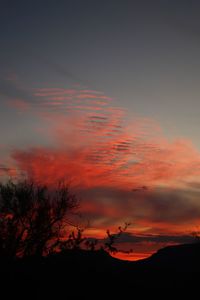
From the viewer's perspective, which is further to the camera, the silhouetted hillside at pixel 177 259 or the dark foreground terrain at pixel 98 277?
the silhouetted hillside at pixel 177 259

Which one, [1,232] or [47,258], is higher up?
[1,232]

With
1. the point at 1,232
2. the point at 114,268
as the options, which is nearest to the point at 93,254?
the point at 114,268

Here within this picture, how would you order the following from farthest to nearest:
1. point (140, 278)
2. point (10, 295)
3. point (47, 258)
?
point (47, 258), point (140, 278), point (10, 295)

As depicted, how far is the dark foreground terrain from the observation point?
28458 mm

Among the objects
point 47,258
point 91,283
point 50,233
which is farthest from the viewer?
point 50,233

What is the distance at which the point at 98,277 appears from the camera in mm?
31109

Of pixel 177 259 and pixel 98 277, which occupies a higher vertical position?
pixel 177 259

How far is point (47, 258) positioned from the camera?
113ft

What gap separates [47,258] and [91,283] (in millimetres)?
5913

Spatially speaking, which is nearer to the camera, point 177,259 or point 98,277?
point 98,277

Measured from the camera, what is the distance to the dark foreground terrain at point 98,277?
28.5 metres

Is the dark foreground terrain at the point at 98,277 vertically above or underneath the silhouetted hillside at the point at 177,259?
underneath

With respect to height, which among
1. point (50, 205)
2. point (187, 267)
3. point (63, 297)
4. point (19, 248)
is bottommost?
point (63, 297)

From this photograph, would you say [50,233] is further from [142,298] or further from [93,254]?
[142,298]
